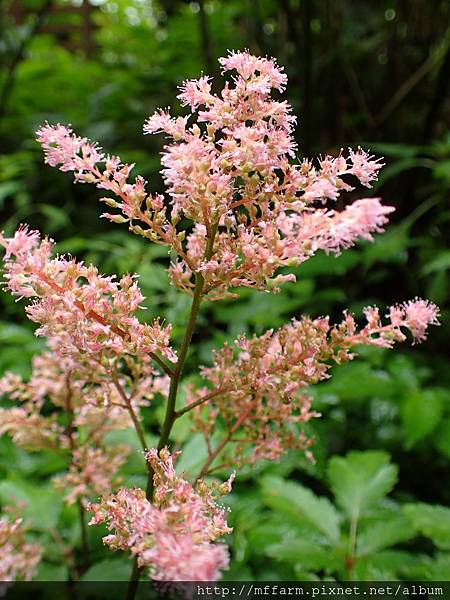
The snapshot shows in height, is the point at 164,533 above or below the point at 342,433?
below

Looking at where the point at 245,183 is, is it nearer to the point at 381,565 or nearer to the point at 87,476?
the point at 87,476

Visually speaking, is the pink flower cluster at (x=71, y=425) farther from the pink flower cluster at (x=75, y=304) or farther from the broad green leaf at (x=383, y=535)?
the broad green leaf at (x=383, y=535)

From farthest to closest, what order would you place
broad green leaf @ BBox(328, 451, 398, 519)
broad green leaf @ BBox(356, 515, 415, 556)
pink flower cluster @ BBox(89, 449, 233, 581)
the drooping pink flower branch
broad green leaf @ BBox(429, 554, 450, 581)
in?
broad green leaf @ BBox(328, 451, 398, 519)
broad green leaf @ BBox(356, 515, 415, 556)
broad green leaf @ BBox(429, 554, 450, 581)
the drooping pink flower branch
pink flower cluster @ BBox(89, 449, 233, 581)

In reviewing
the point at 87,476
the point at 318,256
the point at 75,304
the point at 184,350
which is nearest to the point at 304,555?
the point at 87,476

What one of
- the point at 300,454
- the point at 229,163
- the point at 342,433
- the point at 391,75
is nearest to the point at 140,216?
the point at 229,163

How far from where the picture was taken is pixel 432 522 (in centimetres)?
103

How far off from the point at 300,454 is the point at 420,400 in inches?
16.2

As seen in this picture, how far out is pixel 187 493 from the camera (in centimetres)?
55

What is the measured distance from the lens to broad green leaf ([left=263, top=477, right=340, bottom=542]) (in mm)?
1093

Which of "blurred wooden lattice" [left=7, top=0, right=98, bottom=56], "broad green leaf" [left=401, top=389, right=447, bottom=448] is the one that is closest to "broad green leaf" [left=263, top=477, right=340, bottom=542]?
"broad green leaf" [left=401, top=389, right=447, bottom=448]

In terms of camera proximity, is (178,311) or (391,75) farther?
(391,75)

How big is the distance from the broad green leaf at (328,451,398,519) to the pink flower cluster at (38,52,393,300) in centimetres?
66

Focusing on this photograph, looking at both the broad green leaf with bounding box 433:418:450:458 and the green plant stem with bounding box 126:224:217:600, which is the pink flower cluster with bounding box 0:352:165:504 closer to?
the green plant stem with bounding box 126:224:217:600

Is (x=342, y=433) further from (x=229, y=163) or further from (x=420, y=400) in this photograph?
(x=229, y=163)
